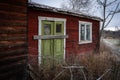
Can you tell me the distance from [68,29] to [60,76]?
195 inches

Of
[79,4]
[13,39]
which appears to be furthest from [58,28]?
[79,4]

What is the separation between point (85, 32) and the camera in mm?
14625

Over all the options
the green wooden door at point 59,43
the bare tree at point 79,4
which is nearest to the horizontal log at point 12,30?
the green wooden door at point 59,43

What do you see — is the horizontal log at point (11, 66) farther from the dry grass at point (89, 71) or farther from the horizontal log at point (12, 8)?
the horizontal log at point (12, 8)

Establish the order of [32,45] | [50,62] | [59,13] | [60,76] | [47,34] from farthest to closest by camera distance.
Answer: [59,13] → [47,34] → [32,45] → [50,62] → [60,76]

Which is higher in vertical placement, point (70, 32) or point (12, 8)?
point (12, 8)

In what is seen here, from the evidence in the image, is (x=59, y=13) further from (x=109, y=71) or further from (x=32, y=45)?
(x=109, y=71)

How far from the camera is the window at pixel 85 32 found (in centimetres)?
1388

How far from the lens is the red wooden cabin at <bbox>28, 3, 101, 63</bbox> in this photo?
9.75 metres

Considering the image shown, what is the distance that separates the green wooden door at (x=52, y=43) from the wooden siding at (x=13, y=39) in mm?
2665

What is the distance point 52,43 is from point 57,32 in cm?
81

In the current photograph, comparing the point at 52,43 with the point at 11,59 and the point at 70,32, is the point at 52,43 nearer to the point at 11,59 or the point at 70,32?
the point at 70,32

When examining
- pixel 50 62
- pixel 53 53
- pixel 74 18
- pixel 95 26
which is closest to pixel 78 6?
pixel 95 26

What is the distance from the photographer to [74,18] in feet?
42.3
